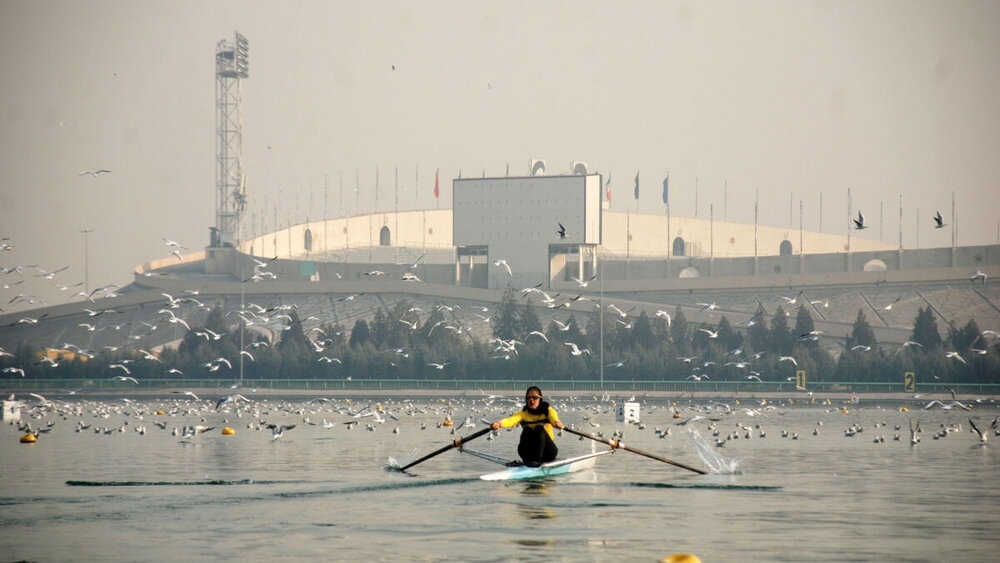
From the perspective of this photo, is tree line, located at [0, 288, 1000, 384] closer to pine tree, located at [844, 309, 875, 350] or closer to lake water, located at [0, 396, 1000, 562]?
pine tree, located at [844, 309, 875, 350]

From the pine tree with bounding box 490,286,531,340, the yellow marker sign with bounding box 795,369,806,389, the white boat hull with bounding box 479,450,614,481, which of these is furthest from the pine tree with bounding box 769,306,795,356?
the white boat hull with bounding box 479,450,614,481

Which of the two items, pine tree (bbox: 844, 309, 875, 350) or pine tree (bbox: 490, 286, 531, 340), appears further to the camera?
pine tree (bbox: 490, 286, 531, 340)

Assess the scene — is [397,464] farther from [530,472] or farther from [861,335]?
[861,335]

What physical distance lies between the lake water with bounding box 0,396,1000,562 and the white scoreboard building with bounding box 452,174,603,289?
11644 cm

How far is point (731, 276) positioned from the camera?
199625 mm

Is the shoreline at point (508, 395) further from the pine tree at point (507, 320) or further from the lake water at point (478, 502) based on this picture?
the lake water at point (478, 502)

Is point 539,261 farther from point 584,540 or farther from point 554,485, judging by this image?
point 584,540

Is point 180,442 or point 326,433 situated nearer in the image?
point 180,442

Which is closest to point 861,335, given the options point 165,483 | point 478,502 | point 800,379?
point 800,379

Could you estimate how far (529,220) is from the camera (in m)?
188

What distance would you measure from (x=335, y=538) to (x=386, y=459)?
76.3 ft

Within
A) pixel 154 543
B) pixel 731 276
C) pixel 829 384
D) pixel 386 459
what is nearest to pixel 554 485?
pixel 386 459

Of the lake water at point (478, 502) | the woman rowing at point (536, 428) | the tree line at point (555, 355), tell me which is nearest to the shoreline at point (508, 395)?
the tree line at point (555, 355)

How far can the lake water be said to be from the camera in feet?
95.1
